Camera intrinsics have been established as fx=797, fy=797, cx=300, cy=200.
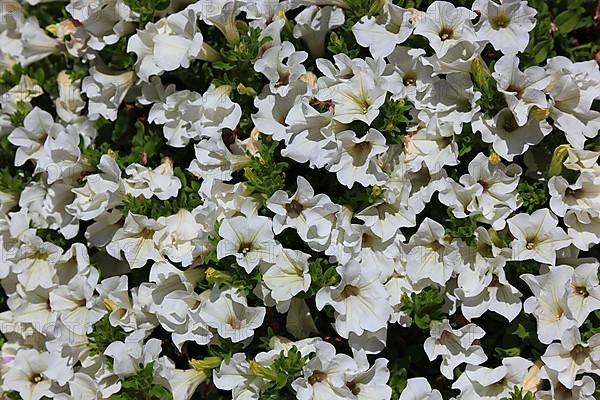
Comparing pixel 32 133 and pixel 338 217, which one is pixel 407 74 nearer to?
pixel 338 217

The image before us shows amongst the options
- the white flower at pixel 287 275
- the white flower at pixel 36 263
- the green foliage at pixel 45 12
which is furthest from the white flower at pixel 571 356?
the green foliage at pixel 45 12

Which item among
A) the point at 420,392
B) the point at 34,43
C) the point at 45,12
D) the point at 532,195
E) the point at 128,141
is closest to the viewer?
the point at 420,392

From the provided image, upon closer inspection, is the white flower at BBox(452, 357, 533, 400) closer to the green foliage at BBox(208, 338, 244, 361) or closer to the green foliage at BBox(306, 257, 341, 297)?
the green foliage at BBox(306, 257, 341, 297)

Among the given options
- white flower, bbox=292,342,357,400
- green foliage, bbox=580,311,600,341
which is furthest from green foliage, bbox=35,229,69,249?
green foliage, bbox=580,311,600,341

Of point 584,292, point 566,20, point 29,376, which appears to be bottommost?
point 29,376

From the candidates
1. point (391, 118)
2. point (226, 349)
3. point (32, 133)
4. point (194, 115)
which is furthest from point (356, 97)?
point (32, 133)

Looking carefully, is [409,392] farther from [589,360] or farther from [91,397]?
[91,397]
